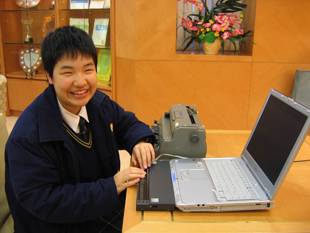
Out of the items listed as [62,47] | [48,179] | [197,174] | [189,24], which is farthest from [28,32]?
[197,174]

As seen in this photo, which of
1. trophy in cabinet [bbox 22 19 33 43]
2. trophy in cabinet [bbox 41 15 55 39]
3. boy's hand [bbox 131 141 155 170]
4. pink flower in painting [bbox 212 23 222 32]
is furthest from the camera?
trophy in cabinet [bbox 22 19 33 43]

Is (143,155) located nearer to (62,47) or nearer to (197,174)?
(197,174)

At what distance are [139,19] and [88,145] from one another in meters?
1.96

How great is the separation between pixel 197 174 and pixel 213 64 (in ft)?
6.62

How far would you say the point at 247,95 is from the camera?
3.00m

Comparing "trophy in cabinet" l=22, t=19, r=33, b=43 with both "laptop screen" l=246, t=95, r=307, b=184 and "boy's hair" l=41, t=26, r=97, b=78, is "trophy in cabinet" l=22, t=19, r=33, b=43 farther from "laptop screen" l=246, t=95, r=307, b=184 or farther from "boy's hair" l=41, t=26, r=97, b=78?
"laptop screen" l=246, t=95, r=307, b=184

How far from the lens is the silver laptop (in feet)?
3.10

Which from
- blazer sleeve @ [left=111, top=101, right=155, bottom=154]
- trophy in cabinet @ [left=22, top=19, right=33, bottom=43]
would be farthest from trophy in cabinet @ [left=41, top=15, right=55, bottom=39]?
blazer sleeve @ [left=111, top=101, right=155, bottom=154]

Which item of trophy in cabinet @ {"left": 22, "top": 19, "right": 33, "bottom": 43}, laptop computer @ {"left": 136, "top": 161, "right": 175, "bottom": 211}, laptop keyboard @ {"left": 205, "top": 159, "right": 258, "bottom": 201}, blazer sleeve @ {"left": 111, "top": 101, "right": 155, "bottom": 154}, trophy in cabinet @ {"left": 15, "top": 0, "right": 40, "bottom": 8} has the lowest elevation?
laptop computer @ {"left": 136, "top": 161, "right": 175, "bottom": 211}

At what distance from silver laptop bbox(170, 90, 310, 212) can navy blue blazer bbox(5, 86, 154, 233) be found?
0.92 feet

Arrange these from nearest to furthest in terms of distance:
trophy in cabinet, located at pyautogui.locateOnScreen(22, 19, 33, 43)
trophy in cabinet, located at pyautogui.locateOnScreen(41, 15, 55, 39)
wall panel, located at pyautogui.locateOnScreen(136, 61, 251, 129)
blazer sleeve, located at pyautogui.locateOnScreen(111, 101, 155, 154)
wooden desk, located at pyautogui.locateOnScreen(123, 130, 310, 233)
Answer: wooden desk, located at pyautogui.locateOnScreen(123, 130, 310, 233) → blazer sleeve, located at pyautogui.locateOnScreen(111, 101, 155, 154) → wall panel, located at pyautogui.locateOnScreen(136, 61, 251, 129) → trophy in cabinet, located at pyautogui.locateOnScreen(41, 15, 55, 39) → trophy in cabinet, located at pyautogui.locateOnScreen(22, 19, 33, 43)

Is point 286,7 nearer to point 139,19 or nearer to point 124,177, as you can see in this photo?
point 139,19

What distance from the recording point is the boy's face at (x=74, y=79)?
1.10m

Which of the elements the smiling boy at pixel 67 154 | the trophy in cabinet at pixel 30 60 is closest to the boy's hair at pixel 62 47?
the smiling boy at pixel 67 154
